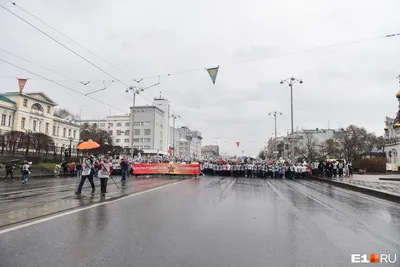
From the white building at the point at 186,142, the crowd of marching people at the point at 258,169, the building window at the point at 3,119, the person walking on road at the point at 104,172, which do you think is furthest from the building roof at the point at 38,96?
the white building at the point at 186,142

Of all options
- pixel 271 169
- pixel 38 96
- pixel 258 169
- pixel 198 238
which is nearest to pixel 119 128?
pixel 38 96

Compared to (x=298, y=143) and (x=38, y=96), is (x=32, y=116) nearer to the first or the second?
(x=38, y=96)

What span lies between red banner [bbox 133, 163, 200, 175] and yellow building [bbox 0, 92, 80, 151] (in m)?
30.1

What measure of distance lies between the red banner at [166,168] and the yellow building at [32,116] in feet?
98.7

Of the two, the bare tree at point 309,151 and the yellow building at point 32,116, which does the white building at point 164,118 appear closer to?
the yellow building at point 32,116

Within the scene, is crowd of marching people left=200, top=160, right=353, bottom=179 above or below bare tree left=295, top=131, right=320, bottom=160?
below

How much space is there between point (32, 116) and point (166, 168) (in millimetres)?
52759

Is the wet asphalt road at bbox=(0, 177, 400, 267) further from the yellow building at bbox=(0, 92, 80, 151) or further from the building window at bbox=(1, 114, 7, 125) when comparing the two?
the building window at bbox=(1, 114, 7, 125)

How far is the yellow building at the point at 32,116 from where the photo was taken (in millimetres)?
60781

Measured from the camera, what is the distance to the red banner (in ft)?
93.4

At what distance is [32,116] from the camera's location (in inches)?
2645

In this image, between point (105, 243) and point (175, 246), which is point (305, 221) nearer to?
point (175, 246)

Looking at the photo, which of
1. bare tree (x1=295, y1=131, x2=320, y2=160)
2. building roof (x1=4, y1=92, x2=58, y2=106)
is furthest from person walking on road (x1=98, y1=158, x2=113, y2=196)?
building roof (x1=4, y1=92, x2=58, y2=106)

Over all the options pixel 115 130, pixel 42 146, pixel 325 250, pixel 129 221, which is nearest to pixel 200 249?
pixel 325 250
